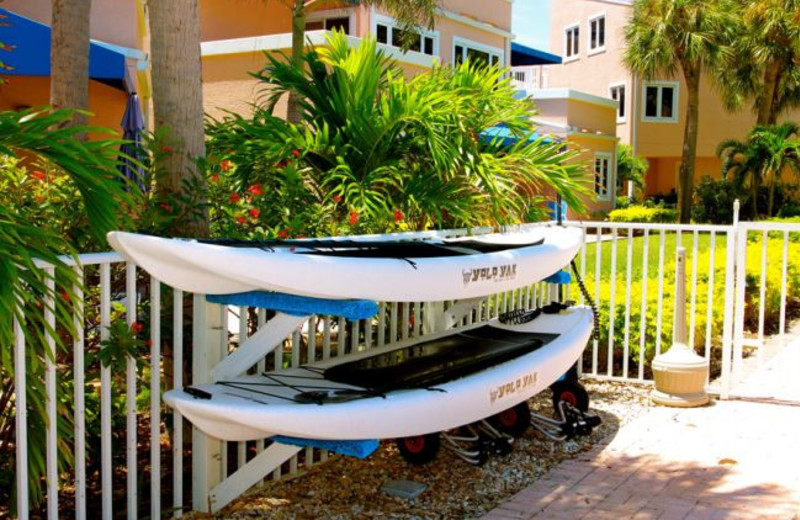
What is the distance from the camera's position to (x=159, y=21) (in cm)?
530

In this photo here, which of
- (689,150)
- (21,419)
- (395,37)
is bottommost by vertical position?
(21,419)

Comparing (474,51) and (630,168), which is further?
(630,168)

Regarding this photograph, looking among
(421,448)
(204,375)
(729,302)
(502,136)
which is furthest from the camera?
(502,136)

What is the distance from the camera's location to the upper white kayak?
379 centimetres

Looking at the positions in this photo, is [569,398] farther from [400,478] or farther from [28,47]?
[28,47]

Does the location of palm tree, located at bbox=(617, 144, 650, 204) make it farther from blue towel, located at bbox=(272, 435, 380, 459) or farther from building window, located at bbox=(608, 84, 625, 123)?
blue towel, located at bbox=(272, 435, 380, 459)

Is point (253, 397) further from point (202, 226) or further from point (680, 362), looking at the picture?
point (680, 362)

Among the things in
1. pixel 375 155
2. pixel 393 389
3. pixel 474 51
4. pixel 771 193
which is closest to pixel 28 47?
pixel 375 155

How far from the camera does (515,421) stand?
612 centimetres

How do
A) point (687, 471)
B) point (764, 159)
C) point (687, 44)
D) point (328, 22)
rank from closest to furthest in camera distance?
point (687, 471)
point (328, 22)
point (764, 159)
point (687, 44)

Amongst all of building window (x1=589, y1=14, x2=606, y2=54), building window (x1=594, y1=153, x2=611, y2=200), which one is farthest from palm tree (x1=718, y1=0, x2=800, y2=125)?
building window (x1=589, y1=14, x2=606, y2=54)

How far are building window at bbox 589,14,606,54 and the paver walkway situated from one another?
117ft

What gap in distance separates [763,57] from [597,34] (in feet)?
30.3

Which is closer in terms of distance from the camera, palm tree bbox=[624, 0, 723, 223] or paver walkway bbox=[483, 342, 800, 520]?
paver walkway bbox=[483, 342, 800, 520]
